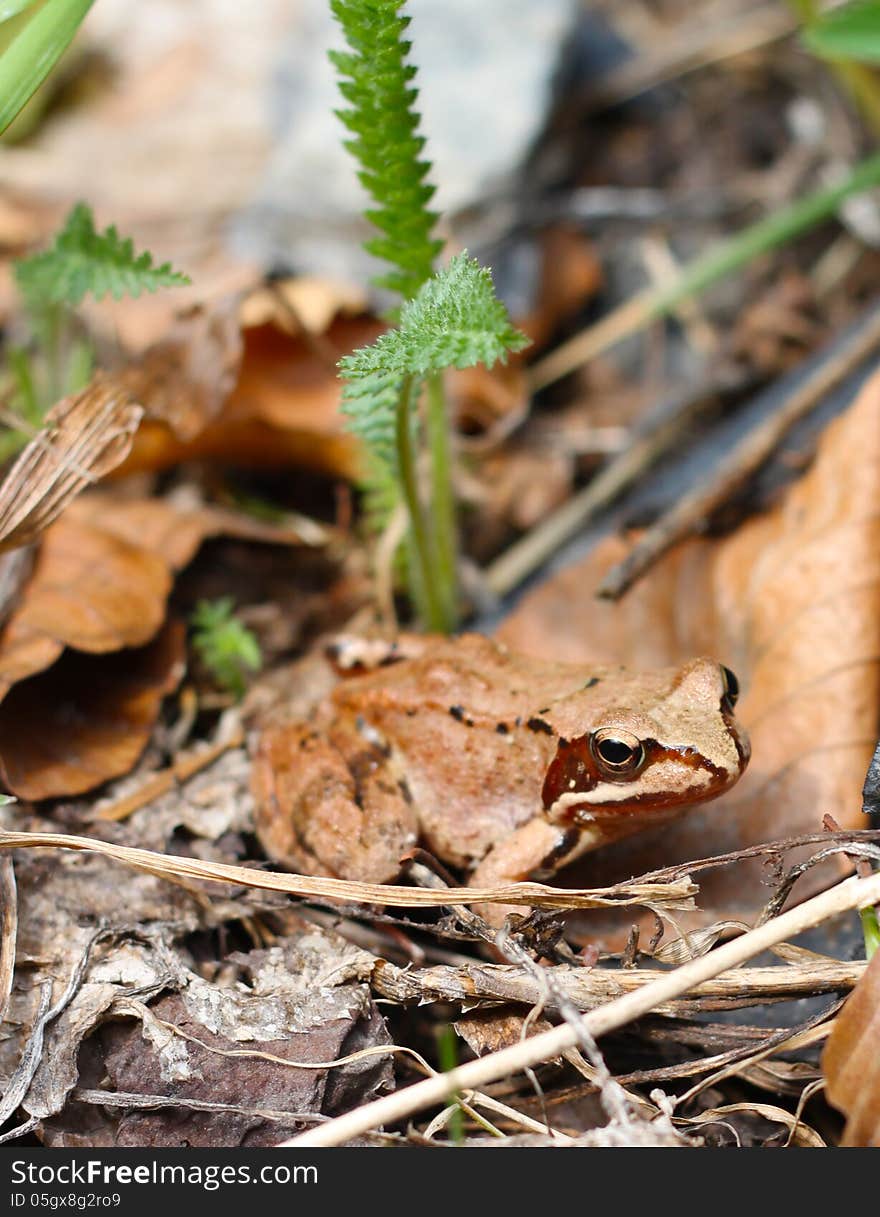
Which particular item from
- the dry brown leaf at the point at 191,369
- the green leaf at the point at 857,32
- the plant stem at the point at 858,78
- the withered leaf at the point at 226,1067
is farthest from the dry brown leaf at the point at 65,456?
the plant stem at the point at 858,78

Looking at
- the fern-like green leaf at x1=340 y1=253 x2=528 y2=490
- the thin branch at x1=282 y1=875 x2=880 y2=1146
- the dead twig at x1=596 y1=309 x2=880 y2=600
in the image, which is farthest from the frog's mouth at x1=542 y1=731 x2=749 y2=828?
the fern-like green leaf at x1=340 y1=253 x2=528 y2=490

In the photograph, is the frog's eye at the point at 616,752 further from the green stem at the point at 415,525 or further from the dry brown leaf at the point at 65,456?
the dry brown leaf at the point at 65,456

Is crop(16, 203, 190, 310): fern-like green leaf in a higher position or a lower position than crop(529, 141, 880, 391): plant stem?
lower

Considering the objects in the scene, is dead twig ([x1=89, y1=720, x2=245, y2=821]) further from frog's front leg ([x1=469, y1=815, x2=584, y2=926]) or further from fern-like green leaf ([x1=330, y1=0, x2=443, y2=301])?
fern-like green leaf ([x1=330, y1=0, x2=443, y2=301])

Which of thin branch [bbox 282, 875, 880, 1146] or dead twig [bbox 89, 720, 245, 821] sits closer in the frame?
thin branch [bbox 282, 875, 880, 1146]

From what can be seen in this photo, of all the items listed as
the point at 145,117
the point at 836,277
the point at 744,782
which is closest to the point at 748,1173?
the point at 744,782

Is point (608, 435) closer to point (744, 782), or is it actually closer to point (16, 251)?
point (744, 782)

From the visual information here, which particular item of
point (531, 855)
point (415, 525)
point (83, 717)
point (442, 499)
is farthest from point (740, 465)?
point (83, 717)
